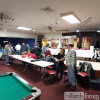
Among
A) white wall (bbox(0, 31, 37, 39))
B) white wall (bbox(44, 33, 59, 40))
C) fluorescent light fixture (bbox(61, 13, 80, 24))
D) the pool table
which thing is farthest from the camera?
white wall (bbox(44, 33, 59, 40))

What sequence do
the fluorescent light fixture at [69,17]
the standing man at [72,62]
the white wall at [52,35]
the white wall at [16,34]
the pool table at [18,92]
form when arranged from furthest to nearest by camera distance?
the white wall at [52,35]
the white wall at [16,34]
the standing man at [72,62]
the fluorescent light fixture at [69,17]
the pool table at [18,92]

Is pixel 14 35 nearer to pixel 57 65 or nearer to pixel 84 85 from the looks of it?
pixel 57 65

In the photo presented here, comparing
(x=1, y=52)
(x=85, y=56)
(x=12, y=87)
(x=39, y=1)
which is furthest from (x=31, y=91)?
(x=1, y=52)

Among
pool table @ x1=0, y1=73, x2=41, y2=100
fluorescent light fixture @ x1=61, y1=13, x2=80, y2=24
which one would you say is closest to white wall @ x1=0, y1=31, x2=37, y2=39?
fluorescent light fixture @ x1=61, y1=13, x2=80, y2=24

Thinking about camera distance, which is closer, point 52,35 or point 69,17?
point 69,17

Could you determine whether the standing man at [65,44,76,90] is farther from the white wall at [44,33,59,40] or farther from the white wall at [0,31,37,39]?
the white wall at [0,31,37,39]

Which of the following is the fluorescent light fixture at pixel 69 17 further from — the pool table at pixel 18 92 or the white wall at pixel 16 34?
the white wall at pixel 16 34

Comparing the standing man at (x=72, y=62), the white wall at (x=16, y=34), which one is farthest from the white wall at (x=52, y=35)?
the standing man at (x=72, y=62)

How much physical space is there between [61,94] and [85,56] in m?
3.33

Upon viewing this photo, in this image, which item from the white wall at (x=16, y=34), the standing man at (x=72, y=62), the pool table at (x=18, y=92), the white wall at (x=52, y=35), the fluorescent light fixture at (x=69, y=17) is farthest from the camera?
the white wall at (x=52, y=35)

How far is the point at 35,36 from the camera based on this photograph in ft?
36.9

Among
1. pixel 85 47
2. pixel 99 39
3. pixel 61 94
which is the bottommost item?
pixel 61 94

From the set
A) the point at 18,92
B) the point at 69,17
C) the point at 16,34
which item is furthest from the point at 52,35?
the point at 18,92

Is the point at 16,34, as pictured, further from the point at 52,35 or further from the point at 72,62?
the point at 72,62
